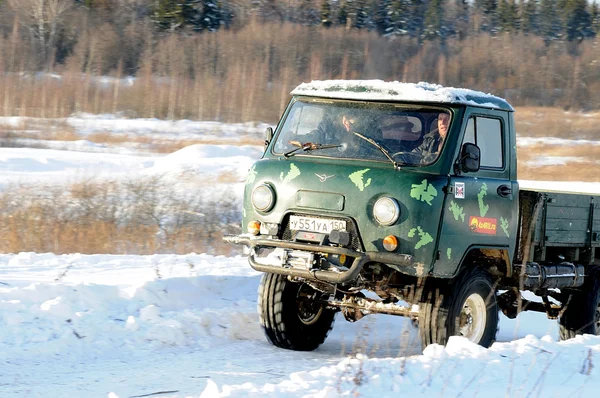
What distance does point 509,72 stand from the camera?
61.6m

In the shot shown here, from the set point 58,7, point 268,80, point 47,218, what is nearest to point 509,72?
point 268,80

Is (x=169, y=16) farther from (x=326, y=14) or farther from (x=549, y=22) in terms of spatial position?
(x=549, y=22)

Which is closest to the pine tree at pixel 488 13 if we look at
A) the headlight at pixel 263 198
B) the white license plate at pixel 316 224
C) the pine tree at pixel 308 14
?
the pine tree at pixel 308 14

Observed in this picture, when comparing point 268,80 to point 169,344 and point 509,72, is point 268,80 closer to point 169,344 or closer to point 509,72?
point 509,72

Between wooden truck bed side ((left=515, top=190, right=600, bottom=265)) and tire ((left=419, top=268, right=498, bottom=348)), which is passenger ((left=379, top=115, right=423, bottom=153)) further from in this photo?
wooden truck bed side ((left=515, top=190, right=600, bottom=265))

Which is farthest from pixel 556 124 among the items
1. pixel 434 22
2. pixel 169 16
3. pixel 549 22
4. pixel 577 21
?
pixel 577 21

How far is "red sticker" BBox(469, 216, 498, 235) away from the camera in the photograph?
801cm

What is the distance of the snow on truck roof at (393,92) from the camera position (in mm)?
7891

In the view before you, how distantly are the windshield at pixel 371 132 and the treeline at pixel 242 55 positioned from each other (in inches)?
1458

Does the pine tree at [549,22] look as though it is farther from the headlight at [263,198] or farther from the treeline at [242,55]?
the headlight at [263,198]

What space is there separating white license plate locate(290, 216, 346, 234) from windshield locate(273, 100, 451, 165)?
619 millimetres

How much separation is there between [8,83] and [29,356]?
44.3m

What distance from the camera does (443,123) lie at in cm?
787

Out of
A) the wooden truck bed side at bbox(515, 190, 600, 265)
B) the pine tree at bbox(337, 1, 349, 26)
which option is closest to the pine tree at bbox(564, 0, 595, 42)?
the pine tree at bbox(337, 1, 349, 26)
